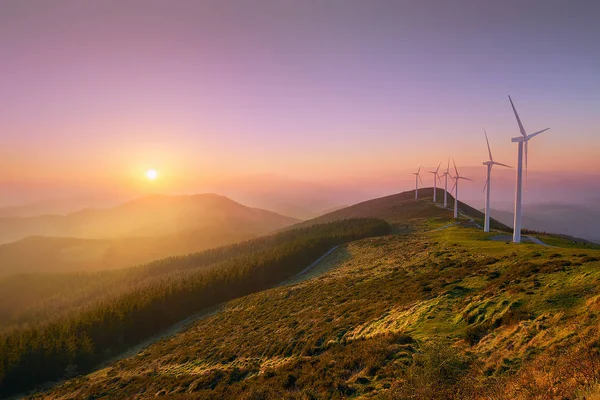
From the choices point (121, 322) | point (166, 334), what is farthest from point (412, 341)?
point (121, 322)

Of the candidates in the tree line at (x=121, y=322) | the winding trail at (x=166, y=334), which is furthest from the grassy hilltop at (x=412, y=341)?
the tree line at (x=121, y=322)

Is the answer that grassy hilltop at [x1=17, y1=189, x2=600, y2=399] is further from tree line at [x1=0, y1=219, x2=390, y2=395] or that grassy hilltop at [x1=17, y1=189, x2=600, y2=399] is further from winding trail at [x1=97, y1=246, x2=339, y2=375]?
tree line at [x1=0, y1=219, x2=390, y2=395]

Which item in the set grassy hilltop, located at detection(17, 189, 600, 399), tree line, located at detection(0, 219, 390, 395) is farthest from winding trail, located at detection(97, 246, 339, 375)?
grassy hilltop, located at detection(17, 189, 600, 399)

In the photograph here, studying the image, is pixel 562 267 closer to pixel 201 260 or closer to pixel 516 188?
pixel 516 188

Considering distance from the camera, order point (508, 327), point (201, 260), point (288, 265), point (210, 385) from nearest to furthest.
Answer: point (508, 327) < point (210, 385) < point (288, 265) < point (201, 260)

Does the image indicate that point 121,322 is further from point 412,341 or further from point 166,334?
point 412,341

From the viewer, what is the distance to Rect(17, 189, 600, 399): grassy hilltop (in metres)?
16.2

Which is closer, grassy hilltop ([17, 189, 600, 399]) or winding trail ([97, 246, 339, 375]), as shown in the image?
grassy hilltop ([17, 189, 600, 399])

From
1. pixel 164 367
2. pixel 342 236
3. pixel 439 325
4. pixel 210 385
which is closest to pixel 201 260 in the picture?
pixel 342 236

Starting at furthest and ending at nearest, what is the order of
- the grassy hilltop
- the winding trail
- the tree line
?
the winding trail < the tree line < the grassy hilltop

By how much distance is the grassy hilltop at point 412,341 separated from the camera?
639 inches

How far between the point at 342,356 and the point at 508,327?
12.0 metres

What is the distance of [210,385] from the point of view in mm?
29297

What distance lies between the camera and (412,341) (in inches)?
926
